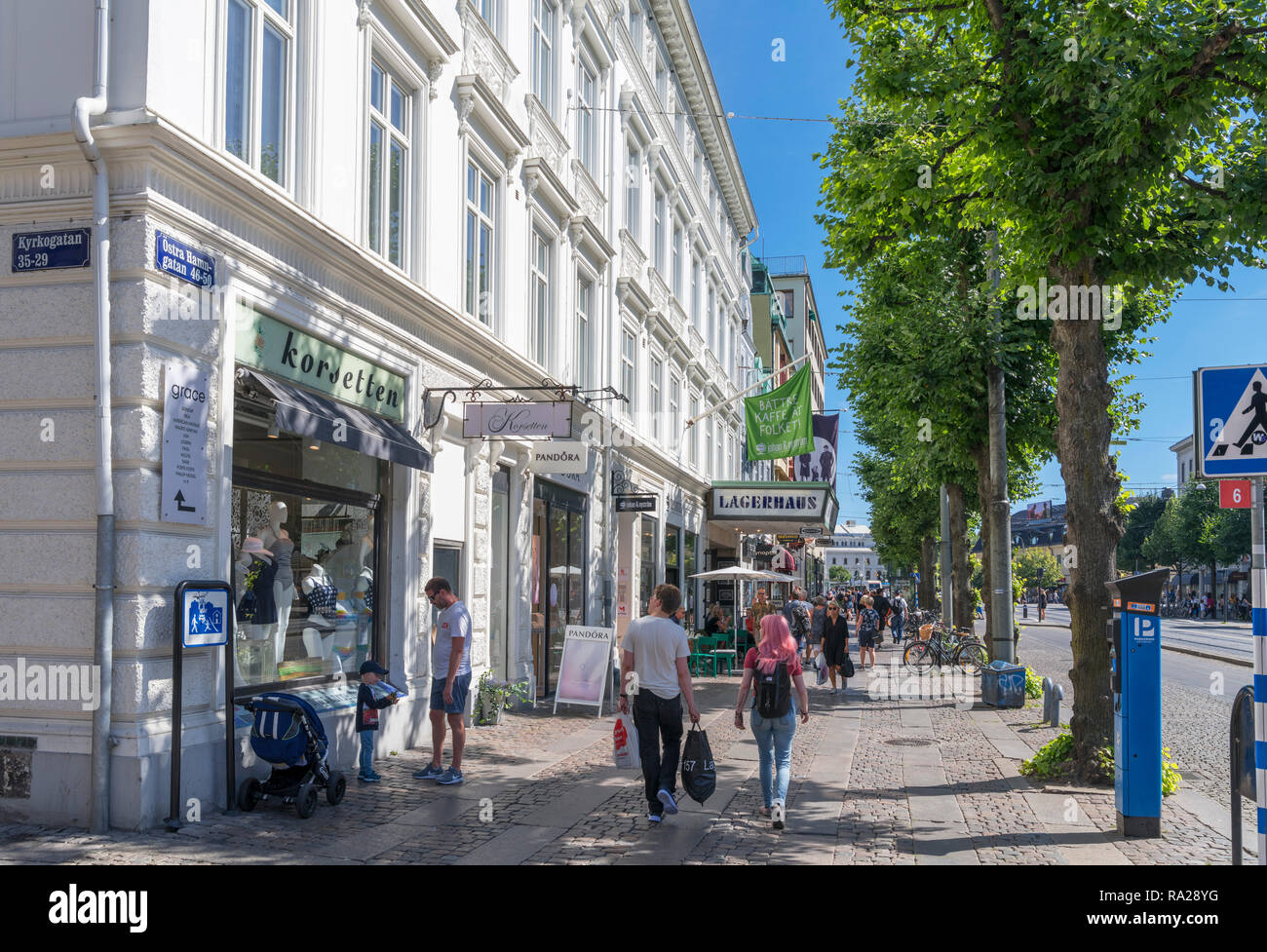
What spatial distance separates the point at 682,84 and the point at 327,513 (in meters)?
22.0

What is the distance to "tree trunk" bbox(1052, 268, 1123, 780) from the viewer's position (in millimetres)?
9914

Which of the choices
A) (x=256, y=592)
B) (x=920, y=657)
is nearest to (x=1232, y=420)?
(x=256, y=592)

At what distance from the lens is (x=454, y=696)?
30.6 ft

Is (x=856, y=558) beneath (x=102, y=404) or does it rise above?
beneath

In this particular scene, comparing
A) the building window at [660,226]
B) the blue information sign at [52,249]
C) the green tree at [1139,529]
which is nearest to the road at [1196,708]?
the blue information sign at [52,249]

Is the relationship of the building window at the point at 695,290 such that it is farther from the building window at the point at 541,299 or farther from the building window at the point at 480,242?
the building window at the point at 480,242

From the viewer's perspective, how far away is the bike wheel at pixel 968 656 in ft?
71.6

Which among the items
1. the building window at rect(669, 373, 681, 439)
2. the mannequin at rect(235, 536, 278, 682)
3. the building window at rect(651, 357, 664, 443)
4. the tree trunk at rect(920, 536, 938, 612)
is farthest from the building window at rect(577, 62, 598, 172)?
the tree trunk at rect(920, 536, 938, 612)

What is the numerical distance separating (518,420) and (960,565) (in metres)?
20.0

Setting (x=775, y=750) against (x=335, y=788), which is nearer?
(x=335, y=788)

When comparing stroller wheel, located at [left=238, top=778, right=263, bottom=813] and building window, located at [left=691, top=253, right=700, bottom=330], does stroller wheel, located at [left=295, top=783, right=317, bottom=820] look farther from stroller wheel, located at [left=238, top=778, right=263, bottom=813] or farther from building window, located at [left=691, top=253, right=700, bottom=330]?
building window, located at [left=691, top=253, right=700, bottom=330]

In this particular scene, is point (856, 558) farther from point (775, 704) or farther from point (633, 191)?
point (775, 704)

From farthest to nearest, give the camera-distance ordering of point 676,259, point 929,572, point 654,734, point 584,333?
point 929,572
point 676,259
point 584,333
point 654,734

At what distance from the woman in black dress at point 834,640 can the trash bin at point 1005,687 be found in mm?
3035
